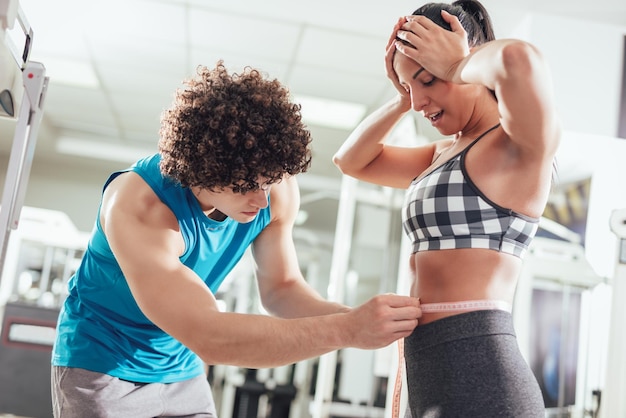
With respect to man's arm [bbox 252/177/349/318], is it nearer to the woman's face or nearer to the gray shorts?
the gray shorts

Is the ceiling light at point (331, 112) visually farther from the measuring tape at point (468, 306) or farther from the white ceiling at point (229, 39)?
the measuring tape at point (468, 306)

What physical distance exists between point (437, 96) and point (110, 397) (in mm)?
935

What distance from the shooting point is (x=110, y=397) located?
1417 millimetres

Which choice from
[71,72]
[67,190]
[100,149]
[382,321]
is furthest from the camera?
[67,190]

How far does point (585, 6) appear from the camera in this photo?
3.65 meters

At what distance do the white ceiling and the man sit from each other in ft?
8.87

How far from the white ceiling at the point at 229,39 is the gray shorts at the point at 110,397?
9.61ft

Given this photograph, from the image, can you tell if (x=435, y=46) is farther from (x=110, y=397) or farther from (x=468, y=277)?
(x=110, y=397)

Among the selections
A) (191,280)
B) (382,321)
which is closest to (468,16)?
(382,321)

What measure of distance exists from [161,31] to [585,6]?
2730mm

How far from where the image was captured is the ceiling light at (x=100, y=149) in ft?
26.4

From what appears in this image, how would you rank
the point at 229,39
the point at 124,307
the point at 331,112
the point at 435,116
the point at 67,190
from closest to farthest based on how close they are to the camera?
the point at 435,116 < the point at 124,307 < the point at 229,39 < the point at 331,112 < the point at 67,190

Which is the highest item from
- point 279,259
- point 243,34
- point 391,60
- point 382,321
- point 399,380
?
point 243,34

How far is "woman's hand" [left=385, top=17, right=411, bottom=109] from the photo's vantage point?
135cm
